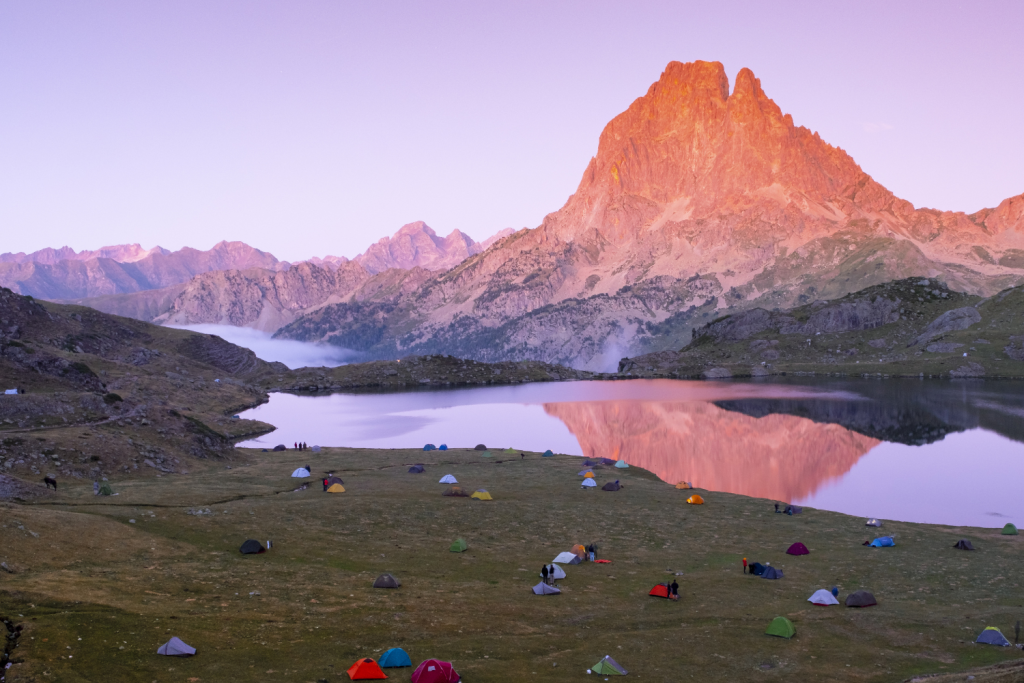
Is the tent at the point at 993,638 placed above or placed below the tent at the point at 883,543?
above

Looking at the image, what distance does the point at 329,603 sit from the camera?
44.8 metres

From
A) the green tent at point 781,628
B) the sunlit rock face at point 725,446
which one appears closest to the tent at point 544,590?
the green tent at point 781,628

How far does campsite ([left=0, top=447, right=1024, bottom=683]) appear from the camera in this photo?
36094 mm

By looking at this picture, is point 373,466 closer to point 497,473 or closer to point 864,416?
point 497,473

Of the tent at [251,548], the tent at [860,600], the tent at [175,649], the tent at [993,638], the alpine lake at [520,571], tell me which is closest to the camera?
the tent at [175,649]

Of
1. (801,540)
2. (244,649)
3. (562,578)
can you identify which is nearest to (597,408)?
(801,540)

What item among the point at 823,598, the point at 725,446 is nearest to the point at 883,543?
the point at 823,598

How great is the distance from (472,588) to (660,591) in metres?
12.5

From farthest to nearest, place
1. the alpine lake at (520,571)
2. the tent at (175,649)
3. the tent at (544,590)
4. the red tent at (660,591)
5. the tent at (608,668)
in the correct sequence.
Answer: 1. the tent at (544,590)
2. the red tent at (660,591)
3. the alpine lake at (520,571)
4. the tent at (175,649)
5. the tent at (608,668)

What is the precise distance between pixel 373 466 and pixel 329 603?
60.5 meters

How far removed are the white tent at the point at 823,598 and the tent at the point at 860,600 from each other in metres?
0.83

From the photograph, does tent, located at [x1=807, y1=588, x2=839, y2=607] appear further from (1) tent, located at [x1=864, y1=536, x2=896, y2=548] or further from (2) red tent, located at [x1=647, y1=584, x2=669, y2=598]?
(1) tent, located at [x1=864, y1=536, x2=896, y2=548]

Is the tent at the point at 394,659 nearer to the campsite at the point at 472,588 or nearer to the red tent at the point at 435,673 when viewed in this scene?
the campsite at the point at 472,588

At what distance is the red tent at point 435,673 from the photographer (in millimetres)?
32969
